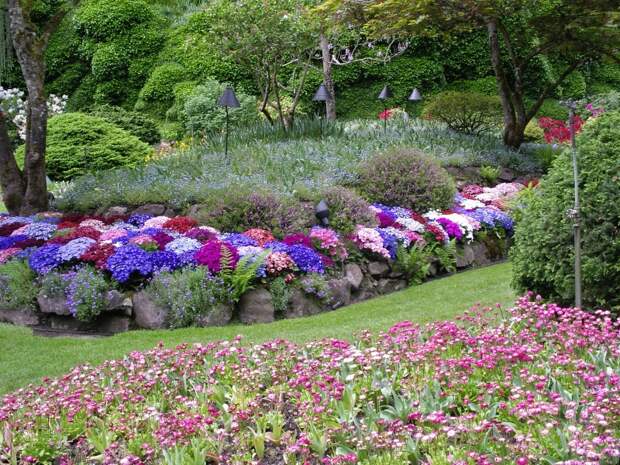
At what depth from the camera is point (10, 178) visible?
969cm

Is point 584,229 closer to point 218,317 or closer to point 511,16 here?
point 218,317

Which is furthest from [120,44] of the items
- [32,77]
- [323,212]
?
[323,212]

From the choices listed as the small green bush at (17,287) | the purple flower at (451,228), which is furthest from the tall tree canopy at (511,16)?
the small green bush at (17,287)

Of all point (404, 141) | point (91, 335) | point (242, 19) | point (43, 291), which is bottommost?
point (91, 335)

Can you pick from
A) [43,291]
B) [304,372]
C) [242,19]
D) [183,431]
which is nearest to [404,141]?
[242,19]

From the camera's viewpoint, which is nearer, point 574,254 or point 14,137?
point 574,254

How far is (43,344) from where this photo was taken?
618 centimetres

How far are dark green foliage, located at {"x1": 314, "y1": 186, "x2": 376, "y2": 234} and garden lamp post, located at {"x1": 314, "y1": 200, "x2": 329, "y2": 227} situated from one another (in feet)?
0.33

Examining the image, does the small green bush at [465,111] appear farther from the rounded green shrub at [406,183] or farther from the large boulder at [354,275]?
the large boulder at [354,275]

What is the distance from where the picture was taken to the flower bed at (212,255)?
22.7 ft

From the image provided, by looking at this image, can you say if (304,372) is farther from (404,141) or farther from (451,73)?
(451,73)

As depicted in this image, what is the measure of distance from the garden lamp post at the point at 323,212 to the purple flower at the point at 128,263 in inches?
86.8

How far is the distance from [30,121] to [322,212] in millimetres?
4342

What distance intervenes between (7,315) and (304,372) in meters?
4.38
